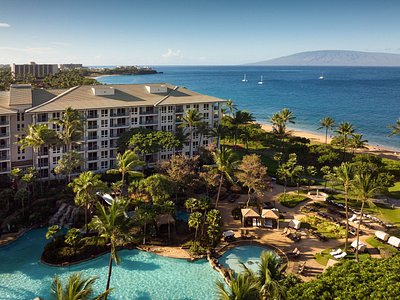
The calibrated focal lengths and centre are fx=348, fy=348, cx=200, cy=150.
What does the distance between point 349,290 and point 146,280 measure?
19490 mm

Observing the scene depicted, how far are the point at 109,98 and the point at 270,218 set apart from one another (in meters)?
36.5

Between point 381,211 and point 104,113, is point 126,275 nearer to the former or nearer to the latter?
point 104,113

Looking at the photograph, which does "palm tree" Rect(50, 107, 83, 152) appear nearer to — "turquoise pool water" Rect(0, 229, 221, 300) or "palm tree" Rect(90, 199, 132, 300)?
"turquoise pool water" Rect(0, 229, 221, 300)

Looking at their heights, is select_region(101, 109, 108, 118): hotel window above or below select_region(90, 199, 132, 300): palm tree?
above

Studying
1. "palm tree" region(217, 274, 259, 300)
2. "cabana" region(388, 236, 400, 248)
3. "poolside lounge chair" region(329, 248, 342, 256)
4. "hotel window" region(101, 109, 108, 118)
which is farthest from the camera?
"hotel window" region(101, 109, 108, 118)

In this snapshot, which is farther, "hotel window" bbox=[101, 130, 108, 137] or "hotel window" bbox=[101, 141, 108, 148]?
"hotel window" bbox=[101, 141, 108, 148]

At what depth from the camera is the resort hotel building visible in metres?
53.8

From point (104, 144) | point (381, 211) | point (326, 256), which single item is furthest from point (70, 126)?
point (381, 211)

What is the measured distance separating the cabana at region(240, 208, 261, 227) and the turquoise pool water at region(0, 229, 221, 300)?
1014 centimetres

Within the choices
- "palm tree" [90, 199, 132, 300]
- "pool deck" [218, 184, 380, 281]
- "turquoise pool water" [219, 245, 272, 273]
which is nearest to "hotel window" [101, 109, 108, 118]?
"pool deck" [218, 184, 380, 281]

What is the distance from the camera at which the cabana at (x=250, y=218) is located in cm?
4538

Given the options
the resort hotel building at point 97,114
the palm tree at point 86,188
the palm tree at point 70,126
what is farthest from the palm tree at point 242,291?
the resort hotel building at point 97,114

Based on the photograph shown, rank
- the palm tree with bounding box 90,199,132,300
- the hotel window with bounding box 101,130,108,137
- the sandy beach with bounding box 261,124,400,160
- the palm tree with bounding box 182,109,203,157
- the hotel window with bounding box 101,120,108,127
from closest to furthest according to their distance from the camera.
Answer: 1. the palm tree with bounding box 90,199,132,300
2. the hotel window with bounding box 101,120,108,127
3. the hotel window with bounding box 101,130,108,137
4. the palm tree with bounding box 182,109,203,157
5. the sandy beach with bounding box 261,124,400,160

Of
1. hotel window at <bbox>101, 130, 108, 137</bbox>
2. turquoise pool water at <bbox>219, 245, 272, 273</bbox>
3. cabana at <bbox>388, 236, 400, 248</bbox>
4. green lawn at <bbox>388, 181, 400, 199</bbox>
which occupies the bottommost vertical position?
turquoise pool water at <bbox>219, 245, 272, 273</bbox>
